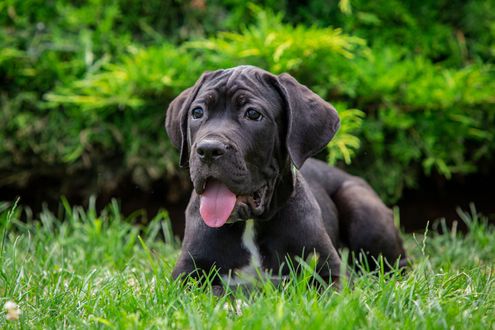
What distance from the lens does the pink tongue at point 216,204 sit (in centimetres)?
392

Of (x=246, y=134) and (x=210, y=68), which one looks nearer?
(x=246, y=134)

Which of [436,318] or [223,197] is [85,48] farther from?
[436,318]

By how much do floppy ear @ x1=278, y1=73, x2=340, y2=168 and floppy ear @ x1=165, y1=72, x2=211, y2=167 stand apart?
0.53 meters

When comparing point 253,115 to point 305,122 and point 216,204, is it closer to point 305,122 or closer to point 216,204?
point 305,122

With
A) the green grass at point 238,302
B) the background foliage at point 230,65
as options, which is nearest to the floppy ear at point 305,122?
the green grass at point 238,302

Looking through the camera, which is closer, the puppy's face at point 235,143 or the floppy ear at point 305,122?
the puppy's face at point 235,143

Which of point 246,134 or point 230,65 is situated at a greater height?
point 246,134

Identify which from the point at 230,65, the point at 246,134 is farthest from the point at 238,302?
the point at 230,65

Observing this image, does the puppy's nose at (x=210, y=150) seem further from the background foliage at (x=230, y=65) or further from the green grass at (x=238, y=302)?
the background foliage at (x=230, y=65)

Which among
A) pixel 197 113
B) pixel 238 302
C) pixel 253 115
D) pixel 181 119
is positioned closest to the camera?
pixel 238 302

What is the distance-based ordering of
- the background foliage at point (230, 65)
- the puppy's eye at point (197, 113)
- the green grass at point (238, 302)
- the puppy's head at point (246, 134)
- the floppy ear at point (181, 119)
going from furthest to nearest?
the background foliage at point (230, 65)
the floppy ear at point (181, 119)
the puppy's eye at point (197, 113)
the puppy's head at point (246, 134)
the green grass at point (238, 302)

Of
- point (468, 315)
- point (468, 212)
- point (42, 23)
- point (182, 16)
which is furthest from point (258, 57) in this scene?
point (468, 315)

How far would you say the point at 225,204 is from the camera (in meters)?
3.94

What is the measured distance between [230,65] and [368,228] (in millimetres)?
2083
